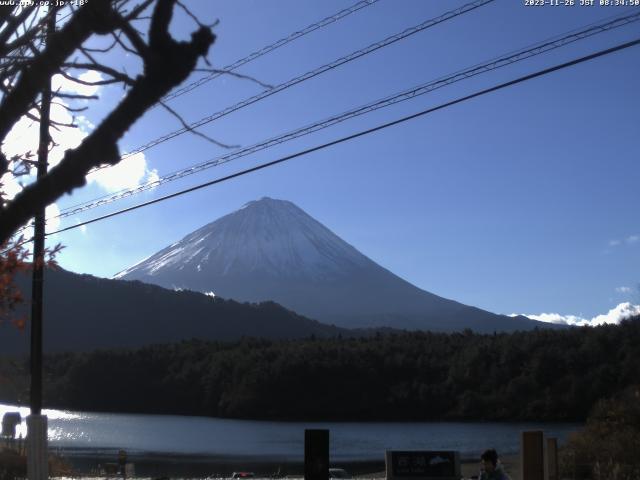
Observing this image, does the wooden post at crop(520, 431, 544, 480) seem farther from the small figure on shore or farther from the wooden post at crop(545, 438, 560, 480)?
the small figure on shore

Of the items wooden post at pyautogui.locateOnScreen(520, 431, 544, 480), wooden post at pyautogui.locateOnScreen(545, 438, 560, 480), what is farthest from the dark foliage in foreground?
wooden post at pyautogui.locateOnScreen(520, 431, 544, 480)

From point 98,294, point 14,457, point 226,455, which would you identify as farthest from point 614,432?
point 98,294

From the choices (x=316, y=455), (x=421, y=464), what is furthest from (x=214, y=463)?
(x=316, y=455)

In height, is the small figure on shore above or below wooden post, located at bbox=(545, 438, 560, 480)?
above

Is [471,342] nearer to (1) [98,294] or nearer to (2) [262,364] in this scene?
(2) [262,364]

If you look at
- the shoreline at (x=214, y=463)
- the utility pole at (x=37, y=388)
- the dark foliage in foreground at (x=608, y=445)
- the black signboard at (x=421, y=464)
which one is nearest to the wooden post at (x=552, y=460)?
the dark foliage in foreground at (x=608, y=445)
